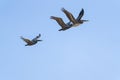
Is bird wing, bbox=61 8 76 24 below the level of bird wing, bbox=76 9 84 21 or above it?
below

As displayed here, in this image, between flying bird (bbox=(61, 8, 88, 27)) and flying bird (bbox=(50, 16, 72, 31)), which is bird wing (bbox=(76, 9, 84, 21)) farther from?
flying bird (bbox=(50, 16, 72, 31))

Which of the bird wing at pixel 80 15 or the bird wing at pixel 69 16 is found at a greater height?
the bird wing at pixel 80 15

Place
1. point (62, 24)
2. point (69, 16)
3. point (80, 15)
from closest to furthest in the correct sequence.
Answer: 1. point (69, 16)
2. point (62, 24)
3. point (80, 15)

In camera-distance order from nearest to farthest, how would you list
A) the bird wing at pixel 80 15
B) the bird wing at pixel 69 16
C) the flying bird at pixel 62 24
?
the bird wing at pixel 69 16 < the flying bird at pixel 62 24 < the bird wing at pixel 80 15

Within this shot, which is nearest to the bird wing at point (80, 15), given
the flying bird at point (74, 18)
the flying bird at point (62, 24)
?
the flying bird at point (74, 18)

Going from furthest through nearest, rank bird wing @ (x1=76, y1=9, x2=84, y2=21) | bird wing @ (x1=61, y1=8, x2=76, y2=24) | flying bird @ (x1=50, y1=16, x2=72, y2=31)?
bird wing @ (x1=76, y1=9, x2=84, y2=21), flying bird @ (x1=50, y1=16, x2=72, y2=31), bird wing @ (x1=61, y1=8, x2=76, y2=24)

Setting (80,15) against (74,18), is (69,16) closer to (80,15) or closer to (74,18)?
(74,18)

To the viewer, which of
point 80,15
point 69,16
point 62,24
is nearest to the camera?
point 69,16

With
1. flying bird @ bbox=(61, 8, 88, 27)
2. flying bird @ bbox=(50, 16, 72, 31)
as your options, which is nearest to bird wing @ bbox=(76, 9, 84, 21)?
flying bird @ bbox=(61, 8, 88, 27)

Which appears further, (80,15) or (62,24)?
(80,15)

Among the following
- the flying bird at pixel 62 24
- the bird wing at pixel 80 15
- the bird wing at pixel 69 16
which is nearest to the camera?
the bird wing at pixel 69 16

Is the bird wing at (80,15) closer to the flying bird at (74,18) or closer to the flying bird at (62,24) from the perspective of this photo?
the flying bird at (74,18)

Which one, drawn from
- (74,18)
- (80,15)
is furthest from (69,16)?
(80,15)

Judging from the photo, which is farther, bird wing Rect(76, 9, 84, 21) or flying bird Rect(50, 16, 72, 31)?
bird wing Rect(76, 9, 84, 21)
